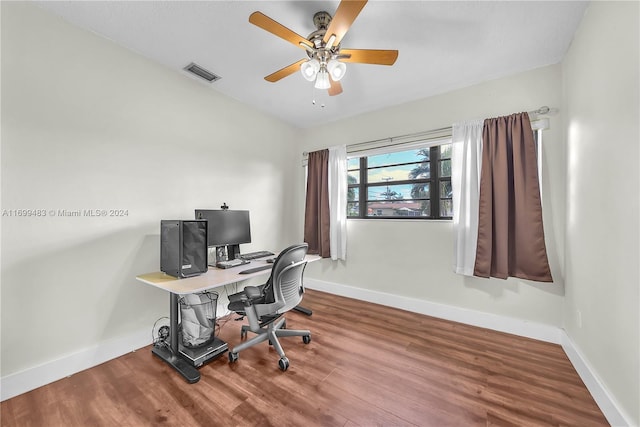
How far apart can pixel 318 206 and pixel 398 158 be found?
4.32 ft

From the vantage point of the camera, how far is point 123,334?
2.08m

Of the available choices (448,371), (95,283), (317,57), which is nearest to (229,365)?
(95,283)

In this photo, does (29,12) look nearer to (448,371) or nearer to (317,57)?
(317,57)

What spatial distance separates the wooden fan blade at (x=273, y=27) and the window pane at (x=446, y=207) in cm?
217

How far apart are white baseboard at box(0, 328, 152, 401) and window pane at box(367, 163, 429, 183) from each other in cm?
305

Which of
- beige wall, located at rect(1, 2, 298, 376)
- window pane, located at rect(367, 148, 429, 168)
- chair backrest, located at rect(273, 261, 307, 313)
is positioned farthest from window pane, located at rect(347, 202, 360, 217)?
beige wall, located at rect(1, 2, 298, 376)

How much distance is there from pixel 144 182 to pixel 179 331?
54.1 inches

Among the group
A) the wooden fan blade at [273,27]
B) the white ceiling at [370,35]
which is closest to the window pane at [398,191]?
the white ceiling at [370,35]

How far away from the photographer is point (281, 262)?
6.10ft

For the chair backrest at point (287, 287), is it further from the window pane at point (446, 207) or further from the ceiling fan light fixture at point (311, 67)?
the window pane at point (446, 207)

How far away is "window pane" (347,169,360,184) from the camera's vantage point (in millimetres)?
3545

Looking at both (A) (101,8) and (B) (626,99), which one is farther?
(A) (101,8)

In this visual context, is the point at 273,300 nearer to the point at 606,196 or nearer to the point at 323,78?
the point at 323,78

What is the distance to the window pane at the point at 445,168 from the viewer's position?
2827 millimetres
